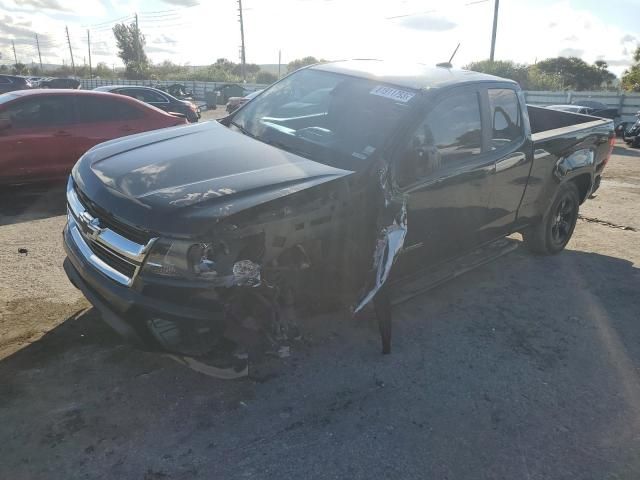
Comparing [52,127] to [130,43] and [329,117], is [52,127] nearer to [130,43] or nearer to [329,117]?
[329,117]

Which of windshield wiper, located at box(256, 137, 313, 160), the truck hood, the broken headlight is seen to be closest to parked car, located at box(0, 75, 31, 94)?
the truck hood

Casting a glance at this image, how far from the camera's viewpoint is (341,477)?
2453 mm

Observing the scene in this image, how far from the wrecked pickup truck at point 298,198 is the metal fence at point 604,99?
19.2m

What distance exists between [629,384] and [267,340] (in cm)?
239

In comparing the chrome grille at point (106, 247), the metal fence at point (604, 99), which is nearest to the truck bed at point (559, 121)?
the chrome grille at point (106, 247)

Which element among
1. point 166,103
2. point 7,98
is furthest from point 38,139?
point 166,103

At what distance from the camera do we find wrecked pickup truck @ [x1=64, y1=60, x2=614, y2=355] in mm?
2619

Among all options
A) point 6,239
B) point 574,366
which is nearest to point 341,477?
point 574,366

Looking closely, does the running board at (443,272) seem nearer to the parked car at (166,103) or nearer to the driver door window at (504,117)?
the driver door window at (504,117)

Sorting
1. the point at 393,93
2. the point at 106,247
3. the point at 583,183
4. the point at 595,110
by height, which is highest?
the point at 393,93

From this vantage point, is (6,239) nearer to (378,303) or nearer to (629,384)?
(378,303)

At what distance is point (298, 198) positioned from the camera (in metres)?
2.87

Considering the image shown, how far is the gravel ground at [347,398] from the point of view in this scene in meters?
2.55

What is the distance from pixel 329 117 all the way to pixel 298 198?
1.18 m
